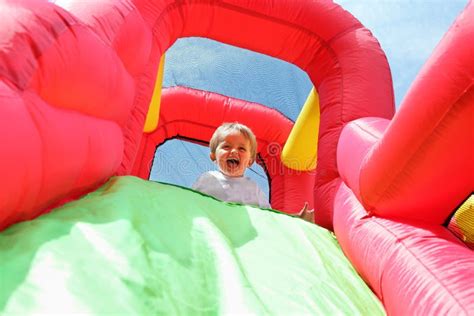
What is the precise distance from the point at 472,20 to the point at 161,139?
2.50 metres

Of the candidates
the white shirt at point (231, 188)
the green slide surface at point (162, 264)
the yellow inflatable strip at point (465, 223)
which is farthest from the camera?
the white shirt at point (231, 188)

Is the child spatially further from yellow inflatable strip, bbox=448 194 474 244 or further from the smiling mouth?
yellow inflatable strip, bbox=448 194 474 244

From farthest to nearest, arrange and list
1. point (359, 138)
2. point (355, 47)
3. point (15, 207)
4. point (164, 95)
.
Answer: point (164, 95) < point (355, 47) < point (359, 138) < point (15, 207)

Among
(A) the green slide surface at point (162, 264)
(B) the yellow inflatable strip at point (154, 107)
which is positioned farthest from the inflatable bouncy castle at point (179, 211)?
(B) the yellow inflatable strip at point (154, 107)

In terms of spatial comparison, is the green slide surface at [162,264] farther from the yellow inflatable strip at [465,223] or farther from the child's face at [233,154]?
the child's face at [233,154]

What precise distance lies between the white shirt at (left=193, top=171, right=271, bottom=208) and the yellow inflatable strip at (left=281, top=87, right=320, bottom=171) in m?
0.47

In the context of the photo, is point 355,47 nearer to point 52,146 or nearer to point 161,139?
point 52,146

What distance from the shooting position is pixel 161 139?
3.04 meters

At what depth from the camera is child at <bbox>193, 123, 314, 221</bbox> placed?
6.22 ft

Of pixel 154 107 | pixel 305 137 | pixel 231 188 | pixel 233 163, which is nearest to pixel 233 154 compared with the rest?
pixel 233 163

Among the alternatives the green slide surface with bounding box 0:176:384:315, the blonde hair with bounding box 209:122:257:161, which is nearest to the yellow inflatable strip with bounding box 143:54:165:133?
the blonde hair with bounding box 209:122:257:161

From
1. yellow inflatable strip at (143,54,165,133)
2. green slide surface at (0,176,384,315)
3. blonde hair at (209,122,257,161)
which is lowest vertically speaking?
yellow inflatable strip at (143,54,165,133)

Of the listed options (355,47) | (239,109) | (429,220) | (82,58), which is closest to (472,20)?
(429,220)

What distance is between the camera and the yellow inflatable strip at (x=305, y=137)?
2129mm
